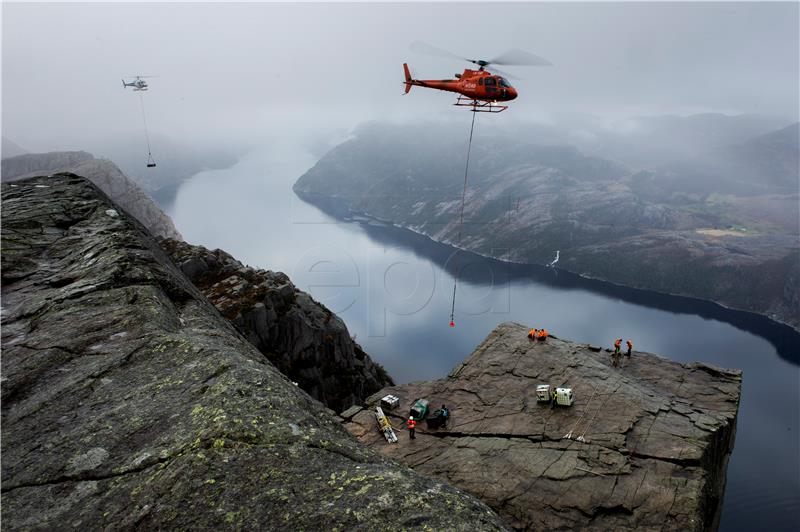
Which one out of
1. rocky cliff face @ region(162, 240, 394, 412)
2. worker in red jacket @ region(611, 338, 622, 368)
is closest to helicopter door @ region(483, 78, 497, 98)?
worker in red jacket @ region(611, 338, 622, 368)

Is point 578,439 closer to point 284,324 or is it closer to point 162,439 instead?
point 162,439

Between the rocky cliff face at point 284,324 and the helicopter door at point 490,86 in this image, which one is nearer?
the helicopter door at point 490,86

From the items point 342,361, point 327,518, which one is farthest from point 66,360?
point 342,361

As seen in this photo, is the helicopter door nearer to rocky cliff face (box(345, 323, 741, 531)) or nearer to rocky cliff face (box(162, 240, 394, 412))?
rocky cliff face (box(345, 323, 741, 531))

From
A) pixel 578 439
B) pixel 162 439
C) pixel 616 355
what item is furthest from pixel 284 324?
pixel 162 439

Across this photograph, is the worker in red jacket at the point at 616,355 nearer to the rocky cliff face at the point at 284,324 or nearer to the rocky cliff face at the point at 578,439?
the rocky cliff face at the point at 578,439

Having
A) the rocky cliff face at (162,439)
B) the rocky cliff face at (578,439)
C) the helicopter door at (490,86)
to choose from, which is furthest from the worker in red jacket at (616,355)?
the rocky cliff face at (162,439)
